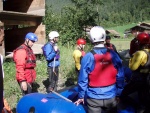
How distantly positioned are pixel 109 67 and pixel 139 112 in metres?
1.37

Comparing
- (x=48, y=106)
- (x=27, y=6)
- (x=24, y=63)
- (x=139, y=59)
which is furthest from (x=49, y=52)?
(x=27, y=6)

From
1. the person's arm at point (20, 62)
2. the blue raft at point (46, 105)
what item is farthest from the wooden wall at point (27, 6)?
the blue raft at point (46, 105)

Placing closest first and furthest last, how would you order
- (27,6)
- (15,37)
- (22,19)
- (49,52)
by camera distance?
(49,52), (22,19), (27,6), (15,37)

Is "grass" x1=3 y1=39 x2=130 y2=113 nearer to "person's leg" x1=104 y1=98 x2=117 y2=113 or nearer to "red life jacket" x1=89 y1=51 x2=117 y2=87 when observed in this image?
"person's leg" x1=104 y1=98 x2=117 y2=113

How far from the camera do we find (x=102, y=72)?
11.4 feet

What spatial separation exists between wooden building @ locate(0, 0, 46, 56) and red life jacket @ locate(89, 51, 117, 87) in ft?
14.7

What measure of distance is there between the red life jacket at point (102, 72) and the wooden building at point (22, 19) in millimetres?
4472

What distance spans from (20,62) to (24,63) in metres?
0.10

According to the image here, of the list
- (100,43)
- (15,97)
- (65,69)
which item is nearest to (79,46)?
(15,97)

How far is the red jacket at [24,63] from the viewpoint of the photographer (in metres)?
4.70

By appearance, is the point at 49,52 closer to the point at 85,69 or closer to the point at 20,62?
the point at 20,62

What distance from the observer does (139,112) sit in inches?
174

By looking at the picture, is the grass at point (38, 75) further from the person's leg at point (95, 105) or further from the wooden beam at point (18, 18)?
the person's leg at point (95, 105)

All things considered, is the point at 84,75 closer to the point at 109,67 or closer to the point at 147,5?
the point at 109,67
